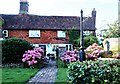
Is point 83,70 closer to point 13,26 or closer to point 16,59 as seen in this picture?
point 16,59

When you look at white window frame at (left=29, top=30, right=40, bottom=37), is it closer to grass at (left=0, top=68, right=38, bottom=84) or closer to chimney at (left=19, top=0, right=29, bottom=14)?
chimney at (left=19, top=0, right=29, bottom=14)

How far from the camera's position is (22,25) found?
4309 centimetres

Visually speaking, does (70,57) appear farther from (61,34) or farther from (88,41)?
(61,34)

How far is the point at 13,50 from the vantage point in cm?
2312

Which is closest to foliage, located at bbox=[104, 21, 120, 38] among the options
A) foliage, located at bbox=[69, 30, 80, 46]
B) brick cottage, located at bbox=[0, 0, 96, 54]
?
foliage, located at bbox=[69, 30, 80, 46]

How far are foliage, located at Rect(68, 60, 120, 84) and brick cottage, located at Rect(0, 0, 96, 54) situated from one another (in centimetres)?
3291

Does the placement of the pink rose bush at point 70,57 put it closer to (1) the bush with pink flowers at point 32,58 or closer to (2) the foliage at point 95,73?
(1) the bush with pink flowers at point 32,58

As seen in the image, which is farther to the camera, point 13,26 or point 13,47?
point 13,26

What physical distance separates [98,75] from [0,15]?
36.9 metres

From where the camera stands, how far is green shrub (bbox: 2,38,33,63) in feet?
75.9

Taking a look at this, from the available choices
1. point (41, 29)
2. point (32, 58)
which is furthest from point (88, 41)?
point (32, 58)

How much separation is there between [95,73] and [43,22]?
3555 cm

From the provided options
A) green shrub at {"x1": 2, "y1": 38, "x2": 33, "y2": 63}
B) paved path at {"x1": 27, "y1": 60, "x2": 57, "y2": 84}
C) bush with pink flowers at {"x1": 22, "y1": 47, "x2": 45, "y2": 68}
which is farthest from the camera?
green shrub at {"x1": 2, "y1": 38, "x2": 33, "y2": 63}

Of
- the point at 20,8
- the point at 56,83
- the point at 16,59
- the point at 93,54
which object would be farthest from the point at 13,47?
the point at 20,8
